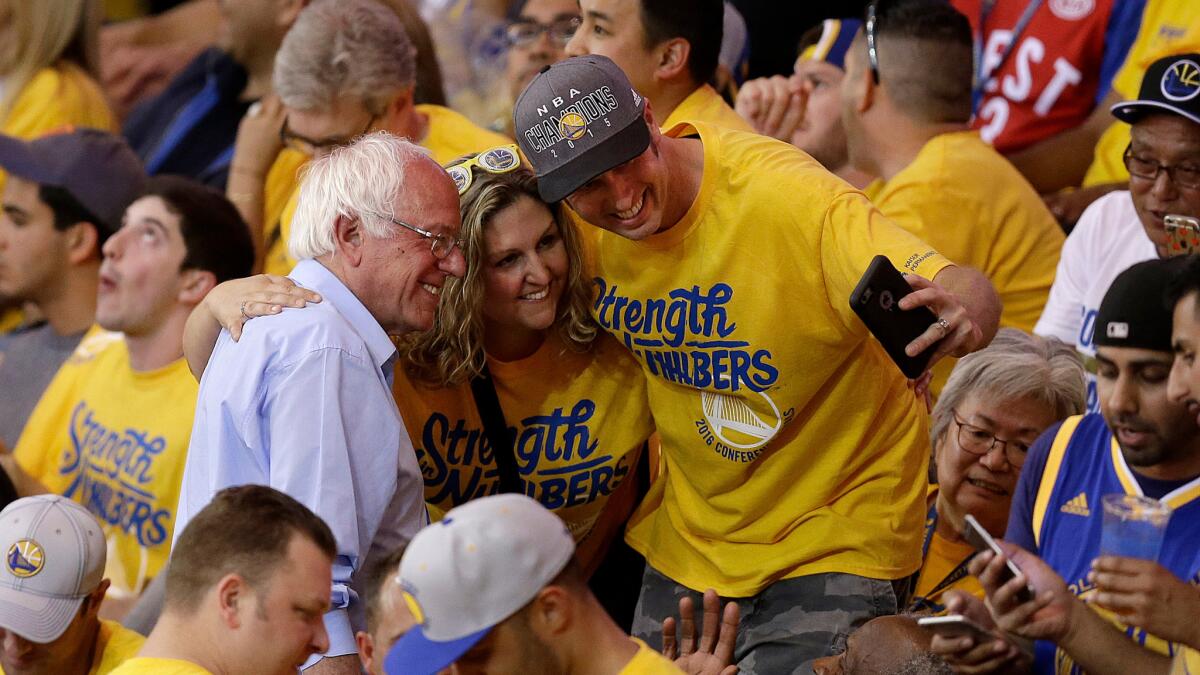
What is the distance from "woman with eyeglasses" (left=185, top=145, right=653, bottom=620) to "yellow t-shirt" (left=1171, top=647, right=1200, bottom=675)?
1393 mm

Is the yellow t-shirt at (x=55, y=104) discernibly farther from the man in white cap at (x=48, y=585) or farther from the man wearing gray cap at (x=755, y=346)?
the man wearing gray cap at (x=755, y=346)

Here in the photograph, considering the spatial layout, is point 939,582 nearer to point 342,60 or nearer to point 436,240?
point 436,240

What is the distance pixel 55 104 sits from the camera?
7055mm

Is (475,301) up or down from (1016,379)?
up

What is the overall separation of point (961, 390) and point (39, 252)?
3.38 meters

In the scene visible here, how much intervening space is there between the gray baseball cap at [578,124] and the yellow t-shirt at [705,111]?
1.02 m

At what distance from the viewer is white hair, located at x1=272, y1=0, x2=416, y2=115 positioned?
17.4ft

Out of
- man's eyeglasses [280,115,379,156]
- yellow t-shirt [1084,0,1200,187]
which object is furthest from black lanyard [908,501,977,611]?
man's eyeglasses [280,115,379,156]

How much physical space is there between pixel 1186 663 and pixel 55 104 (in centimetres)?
530

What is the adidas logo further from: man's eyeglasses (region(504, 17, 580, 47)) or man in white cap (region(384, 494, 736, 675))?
man's eyeglasses (region(504, 17, 580, 47))

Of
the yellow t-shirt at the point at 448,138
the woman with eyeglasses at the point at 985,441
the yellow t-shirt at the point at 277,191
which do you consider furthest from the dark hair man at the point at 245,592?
the yellow t-shirt at the point at 277,191

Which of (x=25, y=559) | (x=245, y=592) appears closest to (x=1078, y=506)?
(x=245, y=592)

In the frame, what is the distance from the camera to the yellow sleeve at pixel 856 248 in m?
3.49

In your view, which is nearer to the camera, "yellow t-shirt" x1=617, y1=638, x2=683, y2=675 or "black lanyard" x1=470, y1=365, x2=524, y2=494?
"yellow t-shirt" x1=617, y1=638, x2=683, y2=675
